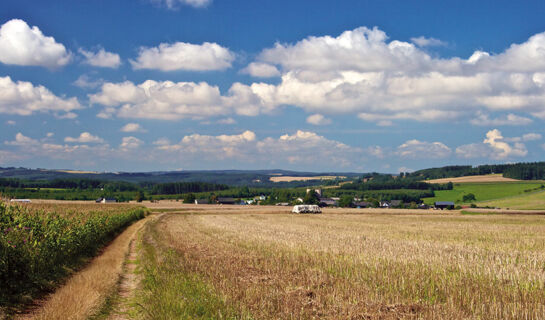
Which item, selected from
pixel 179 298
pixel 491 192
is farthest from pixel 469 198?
pixel 179 298

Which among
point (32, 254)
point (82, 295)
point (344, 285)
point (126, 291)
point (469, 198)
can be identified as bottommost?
point (469, 198)

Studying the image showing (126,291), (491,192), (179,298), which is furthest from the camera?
(491,192)

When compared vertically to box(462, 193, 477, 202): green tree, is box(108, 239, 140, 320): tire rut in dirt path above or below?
above

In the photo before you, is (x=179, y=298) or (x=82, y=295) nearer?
(x=179, y=298)

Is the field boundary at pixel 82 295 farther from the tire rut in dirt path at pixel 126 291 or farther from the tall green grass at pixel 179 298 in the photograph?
the tall green grass at pixel 179 298

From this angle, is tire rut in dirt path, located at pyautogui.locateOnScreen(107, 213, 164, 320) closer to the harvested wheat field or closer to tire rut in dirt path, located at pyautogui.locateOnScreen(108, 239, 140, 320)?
tire rut in dirt path, located at pyautogui.locateOnScreen(108, 239, 140, 320)

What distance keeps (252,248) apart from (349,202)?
144 m

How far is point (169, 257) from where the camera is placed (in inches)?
813

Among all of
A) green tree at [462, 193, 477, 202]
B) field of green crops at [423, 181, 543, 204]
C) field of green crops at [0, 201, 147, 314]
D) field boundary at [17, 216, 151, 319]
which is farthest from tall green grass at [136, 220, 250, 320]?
green tree at [462, 193, 477, 202]

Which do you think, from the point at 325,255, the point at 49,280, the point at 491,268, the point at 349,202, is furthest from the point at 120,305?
the point at 349,202

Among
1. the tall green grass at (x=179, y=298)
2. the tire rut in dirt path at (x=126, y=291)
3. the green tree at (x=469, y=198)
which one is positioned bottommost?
the green tree at (x=469, y=198)

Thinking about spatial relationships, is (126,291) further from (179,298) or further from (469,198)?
(469,198)

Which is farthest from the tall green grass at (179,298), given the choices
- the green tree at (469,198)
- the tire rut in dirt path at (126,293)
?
the green tree at (469,198)

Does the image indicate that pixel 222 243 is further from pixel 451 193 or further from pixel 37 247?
pixel 451 193
